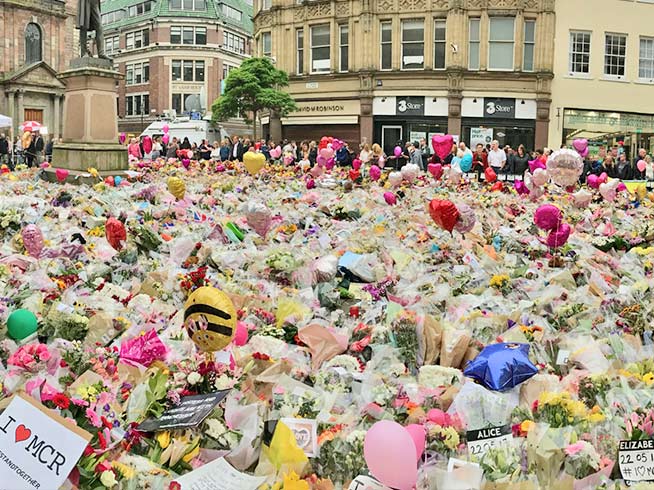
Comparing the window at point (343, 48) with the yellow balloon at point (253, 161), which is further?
the window at point (343, 48)

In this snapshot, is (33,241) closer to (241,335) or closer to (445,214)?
(241,335)

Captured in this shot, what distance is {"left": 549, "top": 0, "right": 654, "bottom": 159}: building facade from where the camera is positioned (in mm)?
27906

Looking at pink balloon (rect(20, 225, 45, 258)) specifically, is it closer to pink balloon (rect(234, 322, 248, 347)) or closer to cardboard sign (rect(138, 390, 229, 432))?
pink balloon (rect(234, 322, 248, 347))

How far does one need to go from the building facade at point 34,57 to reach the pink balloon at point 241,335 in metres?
37.3

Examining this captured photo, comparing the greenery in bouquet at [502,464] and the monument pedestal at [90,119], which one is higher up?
the monument pedestal at [90,119]

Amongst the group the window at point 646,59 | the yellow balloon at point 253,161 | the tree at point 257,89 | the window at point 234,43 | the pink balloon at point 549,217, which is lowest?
the pink balloon at point 549,217

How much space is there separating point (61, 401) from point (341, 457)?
3.35ft

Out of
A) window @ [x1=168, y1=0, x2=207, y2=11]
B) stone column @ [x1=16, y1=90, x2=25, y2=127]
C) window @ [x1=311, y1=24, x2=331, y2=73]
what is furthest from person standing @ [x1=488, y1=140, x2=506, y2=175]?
window @ [x1=168, y1=0, x2=207, y2=11]

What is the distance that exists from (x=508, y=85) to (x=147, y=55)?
37.5 m

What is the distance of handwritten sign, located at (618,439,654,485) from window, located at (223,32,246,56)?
58.7 meters

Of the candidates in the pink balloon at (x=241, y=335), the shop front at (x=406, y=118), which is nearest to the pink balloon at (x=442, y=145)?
the pink balloon at (x=241, y=335)

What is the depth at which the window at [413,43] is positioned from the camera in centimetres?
2834

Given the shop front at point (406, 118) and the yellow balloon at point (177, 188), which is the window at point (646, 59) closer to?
the shop front at point (406, 118)

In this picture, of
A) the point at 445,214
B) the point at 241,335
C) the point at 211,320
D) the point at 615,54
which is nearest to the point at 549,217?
the point at 445,214
